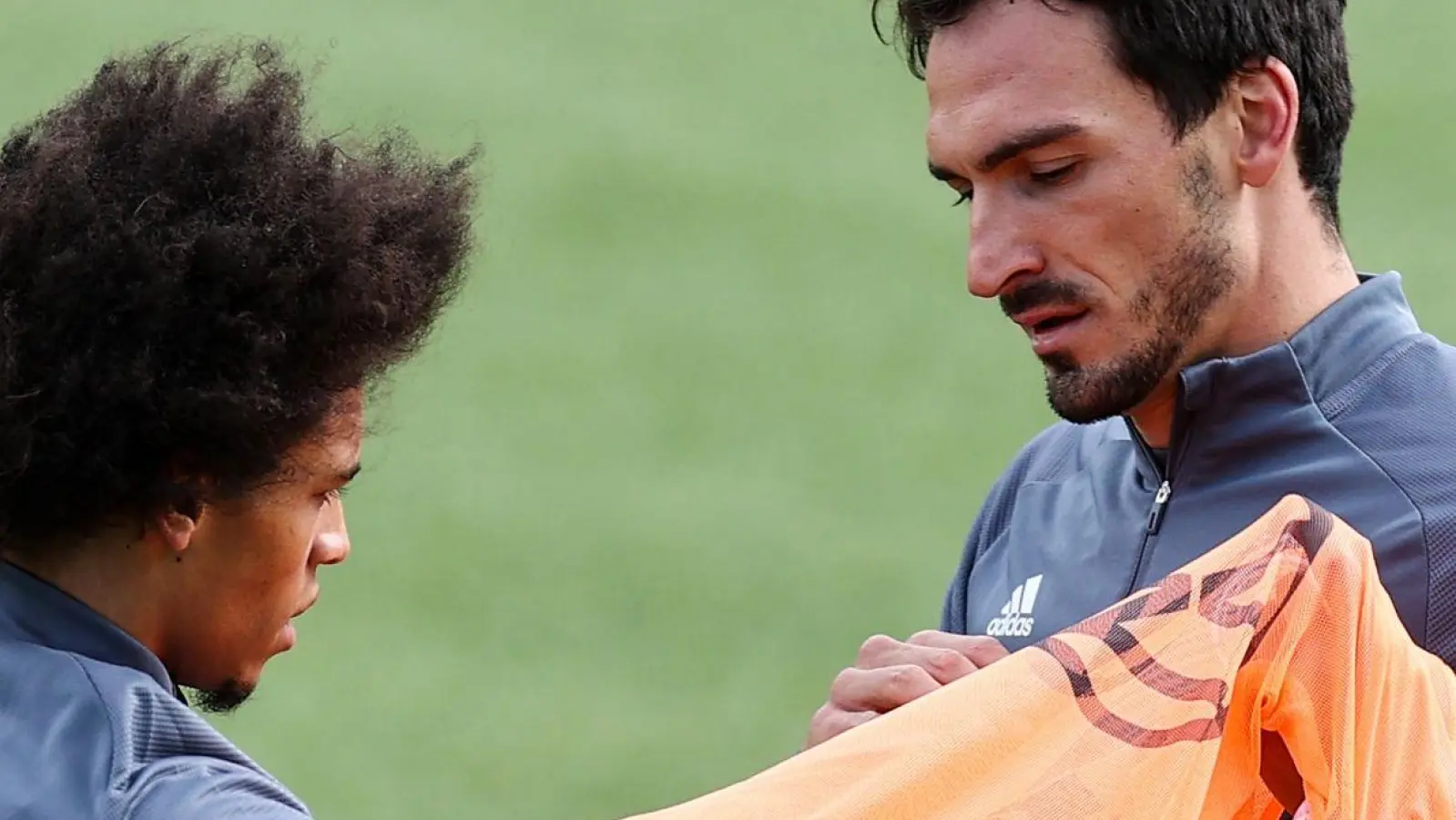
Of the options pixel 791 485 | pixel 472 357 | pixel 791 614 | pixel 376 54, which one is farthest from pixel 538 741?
pixel 376 54

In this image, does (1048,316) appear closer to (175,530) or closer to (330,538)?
(330,538)

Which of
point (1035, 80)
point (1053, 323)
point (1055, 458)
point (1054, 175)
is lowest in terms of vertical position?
point (1055, 458)

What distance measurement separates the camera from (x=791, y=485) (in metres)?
7.45

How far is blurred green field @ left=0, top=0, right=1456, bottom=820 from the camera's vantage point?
666cm

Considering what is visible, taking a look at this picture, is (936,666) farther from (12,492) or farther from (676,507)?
(676,507)

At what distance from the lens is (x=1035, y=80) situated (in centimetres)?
273

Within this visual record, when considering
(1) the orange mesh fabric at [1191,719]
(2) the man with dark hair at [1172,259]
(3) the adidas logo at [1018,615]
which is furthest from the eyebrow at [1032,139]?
(1) the orange mesh fabric at [1191,719]

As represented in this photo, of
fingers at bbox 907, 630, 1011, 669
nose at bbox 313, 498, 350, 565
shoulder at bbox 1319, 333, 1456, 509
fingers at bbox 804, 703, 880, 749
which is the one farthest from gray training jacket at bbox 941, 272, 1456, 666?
nose at bbox 313, 498, 350, 565

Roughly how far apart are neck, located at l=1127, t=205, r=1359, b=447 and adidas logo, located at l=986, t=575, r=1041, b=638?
0.77 ft

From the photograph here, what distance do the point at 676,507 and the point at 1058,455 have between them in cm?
440

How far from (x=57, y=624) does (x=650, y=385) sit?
5836 mm

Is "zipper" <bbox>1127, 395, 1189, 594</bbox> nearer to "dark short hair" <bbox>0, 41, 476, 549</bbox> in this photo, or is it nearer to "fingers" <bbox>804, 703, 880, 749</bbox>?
"fingers" <bbox>804, 703, 880, 749</bbox>

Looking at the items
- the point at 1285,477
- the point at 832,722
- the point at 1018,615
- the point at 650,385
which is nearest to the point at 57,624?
the point at 832,722

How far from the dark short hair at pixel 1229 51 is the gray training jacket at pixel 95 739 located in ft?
4.21
